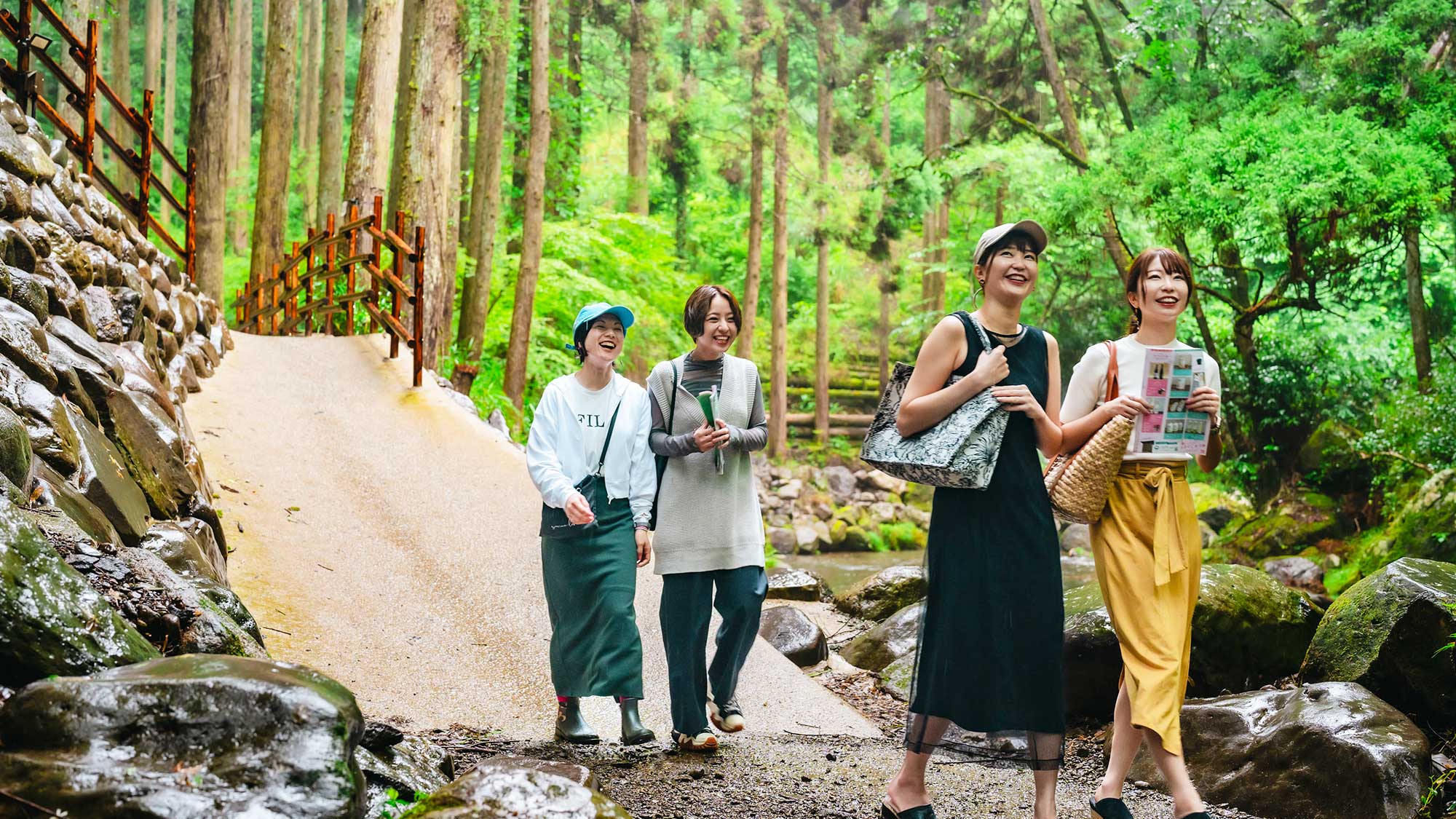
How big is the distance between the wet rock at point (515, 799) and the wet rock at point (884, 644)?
5.04m

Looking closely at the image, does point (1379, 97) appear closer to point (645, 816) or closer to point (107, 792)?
point (645, 816)

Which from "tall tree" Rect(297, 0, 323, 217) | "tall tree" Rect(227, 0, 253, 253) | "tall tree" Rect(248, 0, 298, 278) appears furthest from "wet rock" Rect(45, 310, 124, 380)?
"tall tree" Rect(227, 0, 253, 253)

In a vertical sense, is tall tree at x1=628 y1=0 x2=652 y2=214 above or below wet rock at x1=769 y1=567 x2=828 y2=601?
above

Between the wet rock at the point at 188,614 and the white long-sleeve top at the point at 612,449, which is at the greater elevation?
the white long-sleeve top at the point at 612,449

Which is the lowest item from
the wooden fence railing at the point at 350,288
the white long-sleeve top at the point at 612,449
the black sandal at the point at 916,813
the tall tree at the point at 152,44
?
the black sandal at the point at 916,813

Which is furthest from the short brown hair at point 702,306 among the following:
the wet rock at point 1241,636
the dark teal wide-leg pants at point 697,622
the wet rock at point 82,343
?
the wet rock at point 82,343

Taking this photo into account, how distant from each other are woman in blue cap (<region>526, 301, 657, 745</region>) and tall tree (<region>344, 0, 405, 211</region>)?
30.7 ft

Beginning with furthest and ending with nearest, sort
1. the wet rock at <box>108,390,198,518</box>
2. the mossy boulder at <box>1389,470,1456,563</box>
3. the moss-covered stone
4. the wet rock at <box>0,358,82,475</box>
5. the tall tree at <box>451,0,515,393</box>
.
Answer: the tall tree at <box>451,0,515,393</box> < the moss-covered stone < the mossy boulder at <box>1389,470,1456,563</box> < the wet rock at <box>108,390,198,518</box> < the wet rock at <box>0,358,82,475</box>

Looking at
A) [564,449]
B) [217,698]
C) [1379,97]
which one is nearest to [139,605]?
[217,698]

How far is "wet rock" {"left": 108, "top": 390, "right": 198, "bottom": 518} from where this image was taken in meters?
5.12

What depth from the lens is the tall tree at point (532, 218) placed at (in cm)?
1556

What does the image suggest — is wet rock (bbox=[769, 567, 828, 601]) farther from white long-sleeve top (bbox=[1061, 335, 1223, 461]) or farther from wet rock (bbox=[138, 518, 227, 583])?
white long-sleeve top (bbox=[1061, 335, 1223, 461])

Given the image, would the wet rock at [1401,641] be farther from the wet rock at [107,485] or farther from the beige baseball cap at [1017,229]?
the wet rock at [107,485]

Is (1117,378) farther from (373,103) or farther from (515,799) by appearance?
(373,103)
